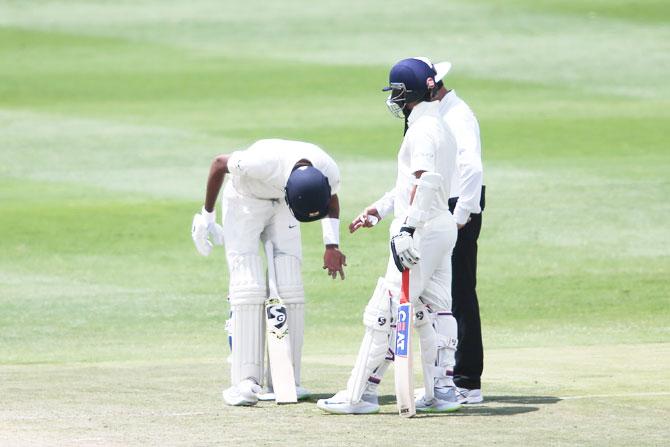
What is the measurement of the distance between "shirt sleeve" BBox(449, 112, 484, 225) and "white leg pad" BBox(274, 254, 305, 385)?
987mm

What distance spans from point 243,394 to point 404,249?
51.7 inches

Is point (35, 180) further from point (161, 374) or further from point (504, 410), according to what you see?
point (504, 410)

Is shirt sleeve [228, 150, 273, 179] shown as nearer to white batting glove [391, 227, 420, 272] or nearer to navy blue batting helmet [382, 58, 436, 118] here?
navy blue batting helmet [382, 58, 436, 118]

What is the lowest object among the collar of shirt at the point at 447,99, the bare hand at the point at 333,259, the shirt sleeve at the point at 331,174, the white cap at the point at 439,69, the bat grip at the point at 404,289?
the bat grip at the point at 404,289

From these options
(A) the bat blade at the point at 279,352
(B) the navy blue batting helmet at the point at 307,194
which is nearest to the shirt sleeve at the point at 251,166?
(B) the navy blue batting helmet at the point at 307,194

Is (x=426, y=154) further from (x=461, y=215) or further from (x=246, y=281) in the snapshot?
(x=246, y=281)

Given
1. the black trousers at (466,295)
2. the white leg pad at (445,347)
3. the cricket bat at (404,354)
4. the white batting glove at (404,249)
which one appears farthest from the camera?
the black trousers at (466,295)

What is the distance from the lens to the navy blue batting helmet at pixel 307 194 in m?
8.41

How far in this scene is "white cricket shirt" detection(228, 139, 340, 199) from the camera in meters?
8.68

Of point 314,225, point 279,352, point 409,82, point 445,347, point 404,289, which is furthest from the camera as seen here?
point 314,225

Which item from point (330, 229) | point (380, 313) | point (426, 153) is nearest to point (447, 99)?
point (426, 153)

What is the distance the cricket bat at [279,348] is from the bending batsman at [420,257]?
0.34 meters

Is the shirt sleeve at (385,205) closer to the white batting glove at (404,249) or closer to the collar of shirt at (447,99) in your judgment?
the collar of shirt at (447,99)

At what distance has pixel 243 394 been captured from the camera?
28.1ft
